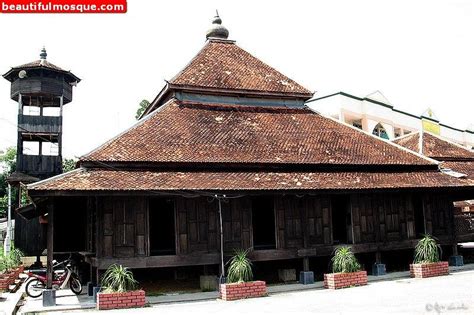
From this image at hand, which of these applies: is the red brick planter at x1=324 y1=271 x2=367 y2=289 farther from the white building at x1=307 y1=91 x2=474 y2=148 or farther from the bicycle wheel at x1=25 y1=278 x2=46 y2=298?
the white building at x1=307 y1=91 x2=474 y2=148

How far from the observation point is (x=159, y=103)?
19.4m

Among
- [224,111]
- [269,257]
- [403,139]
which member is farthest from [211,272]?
[403,139]

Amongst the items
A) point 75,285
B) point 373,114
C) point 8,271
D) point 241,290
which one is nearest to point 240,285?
point 241,290

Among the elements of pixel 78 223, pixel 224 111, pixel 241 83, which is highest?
pixel 241 83

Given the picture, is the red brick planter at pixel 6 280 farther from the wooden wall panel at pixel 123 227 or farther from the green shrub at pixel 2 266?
the wooden wall panel at pixel 123 227

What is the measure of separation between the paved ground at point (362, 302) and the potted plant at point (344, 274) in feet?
1.23

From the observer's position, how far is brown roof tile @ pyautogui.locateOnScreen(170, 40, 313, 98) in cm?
1793

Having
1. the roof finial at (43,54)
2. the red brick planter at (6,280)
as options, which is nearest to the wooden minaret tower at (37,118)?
the roof finial at (43,54)

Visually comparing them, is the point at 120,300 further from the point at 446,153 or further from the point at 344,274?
the point at 446,153

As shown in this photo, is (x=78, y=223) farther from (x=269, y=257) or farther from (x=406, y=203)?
(x=406, y=203)

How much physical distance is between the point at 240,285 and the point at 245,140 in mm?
5590

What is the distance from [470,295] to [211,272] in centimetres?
726

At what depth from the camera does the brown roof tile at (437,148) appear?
899 inches

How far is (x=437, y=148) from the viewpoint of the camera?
77.0 feet
